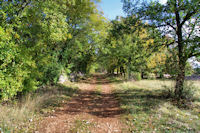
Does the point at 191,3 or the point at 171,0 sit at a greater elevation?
the point at 171,0

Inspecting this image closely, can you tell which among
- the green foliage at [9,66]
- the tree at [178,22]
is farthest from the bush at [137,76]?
the green foliage at [9,66]

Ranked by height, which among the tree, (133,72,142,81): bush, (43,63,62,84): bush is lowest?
(133,72,142,81): bush

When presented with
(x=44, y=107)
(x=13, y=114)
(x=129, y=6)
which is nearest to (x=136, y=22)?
(x=129, y=6)

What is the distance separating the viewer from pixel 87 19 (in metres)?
12.0

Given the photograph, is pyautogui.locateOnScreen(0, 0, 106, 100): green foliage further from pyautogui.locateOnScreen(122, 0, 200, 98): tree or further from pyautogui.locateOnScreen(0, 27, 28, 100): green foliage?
pyautogui.locateOnScreen(122, 0, 200, 98): tree

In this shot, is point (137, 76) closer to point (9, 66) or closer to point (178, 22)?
point (178, 22)

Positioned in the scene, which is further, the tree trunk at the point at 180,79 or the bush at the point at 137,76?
the bush at the point at 137,76

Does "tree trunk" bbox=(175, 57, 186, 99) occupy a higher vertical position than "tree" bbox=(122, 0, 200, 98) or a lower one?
lower

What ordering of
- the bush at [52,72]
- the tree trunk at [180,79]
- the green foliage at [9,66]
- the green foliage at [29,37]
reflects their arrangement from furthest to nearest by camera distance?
the bush at [52,72], the tree trunk at [180,79], the green foliage at [29,37], the green foliage at [9,66]

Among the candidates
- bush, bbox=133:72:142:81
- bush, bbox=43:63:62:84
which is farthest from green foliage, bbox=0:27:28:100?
bush, bbox=133:72:142:81

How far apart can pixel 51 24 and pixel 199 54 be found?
965cm

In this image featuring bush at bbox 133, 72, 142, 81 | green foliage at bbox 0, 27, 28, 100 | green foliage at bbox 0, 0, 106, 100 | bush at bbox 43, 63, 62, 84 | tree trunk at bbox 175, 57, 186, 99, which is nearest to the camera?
green foliage at bbox 0, 27, 28, 100

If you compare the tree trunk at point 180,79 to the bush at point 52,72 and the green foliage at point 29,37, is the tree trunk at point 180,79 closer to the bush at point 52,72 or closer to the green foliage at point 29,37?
the green foliage at point 29,37

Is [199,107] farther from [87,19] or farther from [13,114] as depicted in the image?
[87,19]
